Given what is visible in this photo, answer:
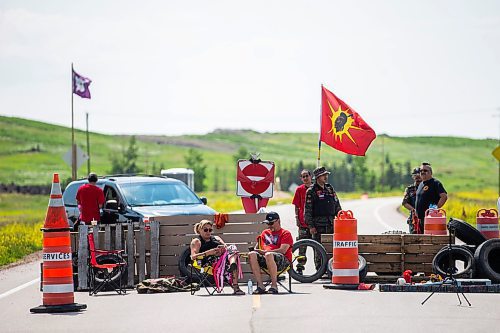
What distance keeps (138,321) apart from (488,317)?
4029 mm

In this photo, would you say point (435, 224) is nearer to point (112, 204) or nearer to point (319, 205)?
point (319, 205)

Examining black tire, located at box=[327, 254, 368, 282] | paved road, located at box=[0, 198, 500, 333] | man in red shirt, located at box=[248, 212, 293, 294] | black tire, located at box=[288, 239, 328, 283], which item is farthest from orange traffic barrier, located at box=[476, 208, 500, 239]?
man in red shirt, located at box=[248, 212, 293, 294]

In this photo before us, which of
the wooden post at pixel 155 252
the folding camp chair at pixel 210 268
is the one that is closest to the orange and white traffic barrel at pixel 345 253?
the folding camp chair at pixel 210 268

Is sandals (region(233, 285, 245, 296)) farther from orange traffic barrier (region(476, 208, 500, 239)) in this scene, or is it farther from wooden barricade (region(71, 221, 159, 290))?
orange traffic barrier (region(476, 208, 500, 239))

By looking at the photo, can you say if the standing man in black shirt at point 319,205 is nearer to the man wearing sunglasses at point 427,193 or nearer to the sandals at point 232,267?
the man wearing sunglasses at point 427,193

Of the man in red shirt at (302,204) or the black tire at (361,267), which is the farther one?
the man in red shirt at (302,204)

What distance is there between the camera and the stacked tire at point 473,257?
18.2m

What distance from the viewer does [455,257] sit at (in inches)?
745

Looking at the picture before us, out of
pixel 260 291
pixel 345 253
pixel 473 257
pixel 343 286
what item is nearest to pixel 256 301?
pixel 260 291

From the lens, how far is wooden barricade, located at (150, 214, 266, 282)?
19.8 meters

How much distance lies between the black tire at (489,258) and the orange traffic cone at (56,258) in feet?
19.6

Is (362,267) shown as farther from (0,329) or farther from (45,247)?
(0,329)

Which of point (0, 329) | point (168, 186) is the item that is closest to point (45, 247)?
point (0, 329)

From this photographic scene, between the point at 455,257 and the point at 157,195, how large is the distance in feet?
24.6
